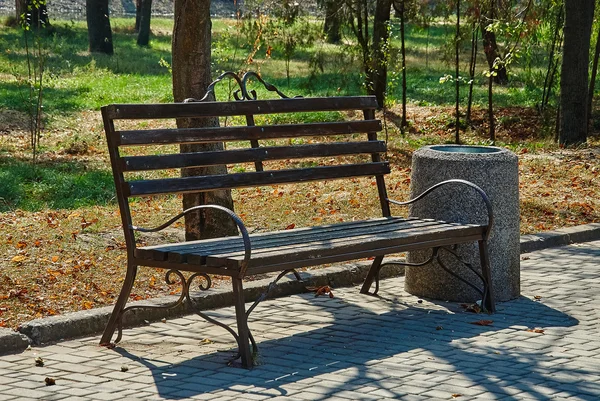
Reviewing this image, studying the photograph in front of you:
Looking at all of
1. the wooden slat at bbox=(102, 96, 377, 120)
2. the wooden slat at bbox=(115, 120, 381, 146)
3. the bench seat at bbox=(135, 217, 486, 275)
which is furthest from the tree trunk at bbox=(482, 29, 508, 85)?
the bench seat at bbox=(135, 217, 486, 275)

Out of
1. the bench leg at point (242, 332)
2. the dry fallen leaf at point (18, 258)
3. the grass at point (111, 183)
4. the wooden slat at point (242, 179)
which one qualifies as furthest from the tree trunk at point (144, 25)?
the bench leg at point (242, 332)

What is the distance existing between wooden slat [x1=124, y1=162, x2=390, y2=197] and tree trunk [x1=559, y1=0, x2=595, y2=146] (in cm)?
898

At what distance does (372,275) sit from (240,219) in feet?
4.69

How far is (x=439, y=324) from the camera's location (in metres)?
6.58

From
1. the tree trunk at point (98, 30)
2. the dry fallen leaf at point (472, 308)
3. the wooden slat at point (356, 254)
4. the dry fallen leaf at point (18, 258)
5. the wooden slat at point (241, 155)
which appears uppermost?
the tree trunk at point (98, 30)

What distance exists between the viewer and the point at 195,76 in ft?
27.0

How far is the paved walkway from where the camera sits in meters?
5.09

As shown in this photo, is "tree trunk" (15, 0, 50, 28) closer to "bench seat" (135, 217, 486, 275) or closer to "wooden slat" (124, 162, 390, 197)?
"wooden slat" (124, 162, 390, 197)

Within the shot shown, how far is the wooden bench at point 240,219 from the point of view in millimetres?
5641

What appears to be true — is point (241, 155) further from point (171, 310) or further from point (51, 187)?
point (51, 187)

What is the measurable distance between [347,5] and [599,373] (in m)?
15.1

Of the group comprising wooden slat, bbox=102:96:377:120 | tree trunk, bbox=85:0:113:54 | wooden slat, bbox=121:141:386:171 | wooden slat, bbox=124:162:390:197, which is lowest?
wooden slat, bbox=124:162:390:197

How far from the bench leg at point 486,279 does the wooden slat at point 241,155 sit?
112cm

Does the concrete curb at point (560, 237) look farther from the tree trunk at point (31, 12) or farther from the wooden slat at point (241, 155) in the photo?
the tree trunk at point (31, 12)
